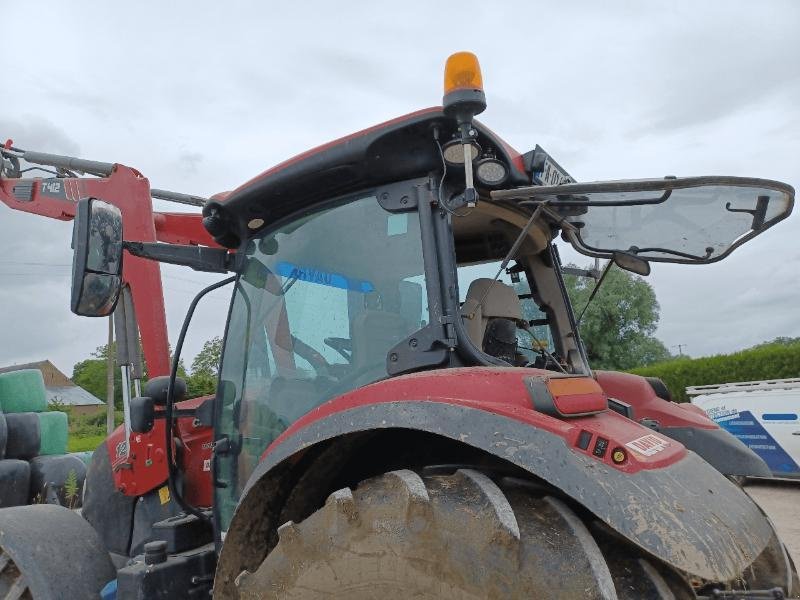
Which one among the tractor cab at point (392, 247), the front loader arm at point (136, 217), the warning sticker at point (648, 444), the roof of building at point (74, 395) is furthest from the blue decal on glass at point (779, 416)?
the roof of building at point (74, 395)

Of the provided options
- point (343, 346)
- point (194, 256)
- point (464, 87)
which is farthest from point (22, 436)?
point (464, 87)

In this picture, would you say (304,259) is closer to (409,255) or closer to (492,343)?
(409,255)

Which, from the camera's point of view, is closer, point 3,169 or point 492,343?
point 492,343

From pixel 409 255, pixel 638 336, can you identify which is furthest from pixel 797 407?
pixel 638 336

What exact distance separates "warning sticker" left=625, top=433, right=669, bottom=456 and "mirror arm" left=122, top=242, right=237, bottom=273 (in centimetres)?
190

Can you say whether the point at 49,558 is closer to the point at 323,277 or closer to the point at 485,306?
the point at 323,277

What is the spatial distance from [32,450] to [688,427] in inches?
322

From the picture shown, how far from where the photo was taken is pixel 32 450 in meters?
8.40

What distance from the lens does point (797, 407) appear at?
10398 millimetres

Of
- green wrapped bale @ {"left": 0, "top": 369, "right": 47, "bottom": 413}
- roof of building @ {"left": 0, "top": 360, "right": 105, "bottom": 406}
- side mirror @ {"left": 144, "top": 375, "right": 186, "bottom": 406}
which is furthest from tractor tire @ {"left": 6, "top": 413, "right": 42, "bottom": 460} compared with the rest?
roof of building @ {"left": 0, "top": 360, "right": 105, "bottom": 406}

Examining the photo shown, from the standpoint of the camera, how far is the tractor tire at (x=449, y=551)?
1438 mm

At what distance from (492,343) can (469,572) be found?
4.60 ft

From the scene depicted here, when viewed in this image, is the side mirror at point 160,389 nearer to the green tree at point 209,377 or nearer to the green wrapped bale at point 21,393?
the green tree at point 209,377

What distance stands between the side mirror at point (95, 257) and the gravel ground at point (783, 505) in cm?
631
